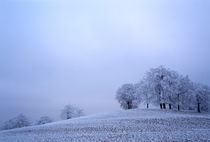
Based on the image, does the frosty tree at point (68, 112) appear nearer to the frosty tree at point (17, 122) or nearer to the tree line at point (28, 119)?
the tree line at point (28, 119)

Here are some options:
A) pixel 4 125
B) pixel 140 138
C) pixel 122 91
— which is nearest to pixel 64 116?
pixel 4 125

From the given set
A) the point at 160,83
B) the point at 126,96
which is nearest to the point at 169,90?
the point at 160,83

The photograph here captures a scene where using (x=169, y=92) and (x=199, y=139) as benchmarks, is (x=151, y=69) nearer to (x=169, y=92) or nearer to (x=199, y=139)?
(x=169, y=92)

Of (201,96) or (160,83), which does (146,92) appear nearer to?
(160,83)

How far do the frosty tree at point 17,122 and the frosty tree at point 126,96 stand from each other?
47899mm

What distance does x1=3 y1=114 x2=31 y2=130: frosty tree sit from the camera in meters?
72.2

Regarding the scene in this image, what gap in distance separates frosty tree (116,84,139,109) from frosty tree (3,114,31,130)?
47.9 meters

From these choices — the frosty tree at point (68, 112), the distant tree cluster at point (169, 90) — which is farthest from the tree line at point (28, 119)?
the distant tree cluster at point (169, 90)

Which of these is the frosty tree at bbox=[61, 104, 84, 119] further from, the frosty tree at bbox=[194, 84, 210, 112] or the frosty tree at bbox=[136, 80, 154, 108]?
the frosty tree at bbox=[194, 84, 210, 112]

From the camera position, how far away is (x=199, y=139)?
46.9ft

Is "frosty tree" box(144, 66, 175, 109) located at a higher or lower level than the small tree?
higher

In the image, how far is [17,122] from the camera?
7319cm

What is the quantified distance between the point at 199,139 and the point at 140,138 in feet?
18.1

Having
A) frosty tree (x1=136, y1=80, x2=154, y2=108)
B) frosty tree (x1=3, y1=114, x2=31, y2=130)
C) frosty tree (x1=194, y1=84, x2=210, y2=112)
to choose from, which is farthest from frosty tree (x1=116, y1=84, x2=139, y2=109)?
frosty tree (x1=3, y1=114, x2=31, y2=130)
